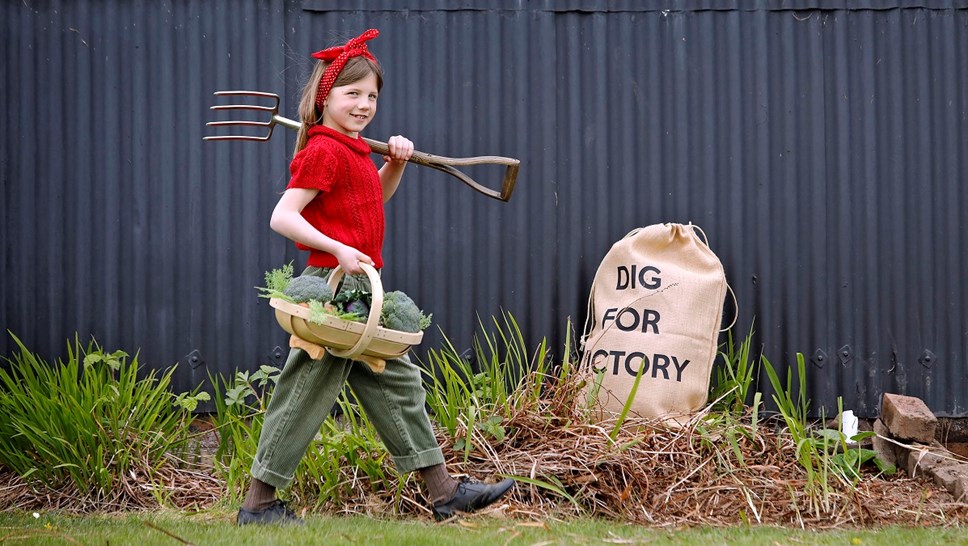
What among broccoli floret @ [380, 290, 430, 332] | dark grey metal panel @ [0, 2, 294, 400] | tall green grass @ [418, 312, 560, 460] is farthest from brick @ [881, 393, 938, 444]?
dark grey metal panel @ [0, 2, 294, 400]

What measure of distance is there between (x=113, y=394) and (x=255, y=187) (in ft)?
3.87

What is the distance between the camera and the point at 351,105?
11.4 feet

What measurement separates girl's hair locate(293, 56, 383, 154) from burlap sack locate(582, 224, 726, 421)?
5.42 feet

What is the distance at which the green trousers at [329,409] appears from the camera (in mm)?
3379

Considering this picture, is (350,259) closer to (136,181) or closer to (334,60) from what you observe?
(334,60)

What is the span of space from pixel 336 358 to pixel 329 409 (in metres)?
0.19

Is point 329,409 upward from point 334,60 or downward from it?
downward

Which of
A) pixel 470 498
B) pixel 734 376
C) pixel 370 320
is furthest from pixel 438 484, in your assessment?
pixel 734 376

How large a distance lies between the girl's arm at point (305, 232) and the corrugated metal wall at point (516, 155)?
5.43 ft

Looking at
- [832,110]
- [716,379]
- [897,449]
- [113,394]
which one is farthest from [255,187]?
[897,449]

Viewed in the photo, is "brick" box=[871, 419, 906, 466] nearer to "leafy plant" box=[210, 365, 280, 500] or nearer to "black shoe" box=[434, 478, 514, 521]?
"black shoe" box=[434, 478, 514, 521]

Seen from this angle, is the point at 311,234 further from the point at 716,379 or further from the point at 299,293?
the point at 716,379

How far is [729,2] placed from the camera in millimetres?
4949

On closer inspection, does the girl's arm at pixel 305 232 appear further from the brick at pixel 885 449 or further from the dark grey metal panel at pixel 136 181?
the brick at pixel 885 449
